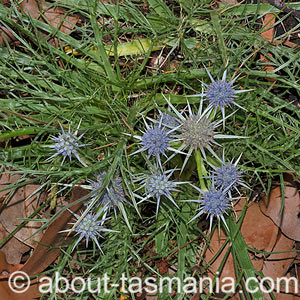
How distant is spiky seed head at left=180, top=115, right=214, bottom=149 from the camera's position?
173 cm

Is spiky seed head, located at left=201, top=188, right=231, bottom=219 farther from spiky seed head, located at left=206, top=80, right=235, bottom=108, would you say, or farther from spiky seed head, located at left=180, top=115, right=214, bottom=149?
spiky seed head, located at left=206, top=80, right=235, bottom=108

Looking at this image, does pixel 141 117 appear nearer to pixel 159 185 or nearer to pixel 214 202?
pixel 159 185

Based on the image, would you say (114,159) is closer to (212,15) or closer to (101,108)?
(101,108)

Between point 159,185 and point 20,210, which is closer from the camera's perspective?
point 159,185

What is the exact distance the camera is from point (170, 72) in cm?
227

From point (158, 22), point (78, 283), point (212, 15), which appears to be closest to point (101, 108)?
point (158, 22)

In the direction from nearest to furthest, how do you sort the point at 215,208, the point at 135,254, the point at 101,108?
the point at 215,208
the point at 135,254
the point at 101,108

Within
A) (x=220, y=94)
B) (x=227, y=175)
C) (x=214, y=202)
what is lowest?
(x=214, y=202)

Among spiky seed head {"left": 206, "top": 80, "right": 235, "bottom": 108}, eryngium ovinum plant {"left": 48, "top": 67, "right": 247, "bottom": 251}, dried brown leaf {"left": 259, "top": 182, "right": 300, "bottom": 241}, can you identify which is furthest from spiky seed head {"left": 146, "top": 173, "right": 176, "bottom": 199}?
dried brown leaf {"left": 259, "top": 182, "right": 300, "bottom": 241}

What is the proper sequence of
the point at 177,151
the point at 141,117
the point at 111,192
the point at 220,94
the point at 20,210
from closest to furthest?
1. the point at 177,151
2. the point at 220,94
3. the point at 111,192
4. the point at 141,117
5. the point at 20,210

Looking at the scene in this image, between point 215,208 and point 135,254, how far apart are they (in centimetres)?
54

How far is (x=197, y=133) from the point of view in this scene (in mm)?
1730

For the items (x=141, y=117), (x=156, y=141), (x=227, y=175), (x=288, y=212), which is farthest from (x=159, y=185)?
(x=288, y=212)

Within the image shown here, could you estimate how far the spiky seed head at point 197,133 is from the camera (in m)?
1.73
